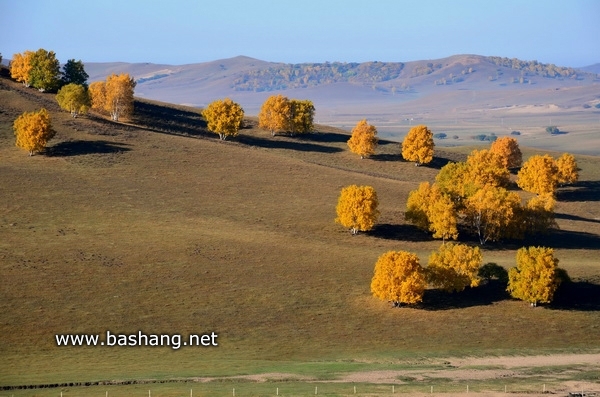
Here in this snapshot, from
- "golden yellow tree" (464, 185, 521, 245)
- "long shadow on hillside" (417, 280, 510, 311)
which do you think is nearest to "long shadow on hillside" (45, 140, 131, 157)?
"golden yellow tree" (464, 185, 521, 245)

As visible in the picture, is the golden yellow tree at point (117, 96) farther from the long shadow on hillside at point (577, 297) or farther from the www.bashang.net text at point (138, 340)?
the long shadow on hillside at point (577, 297)

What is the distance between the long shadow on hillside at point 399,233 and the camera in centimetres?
9369

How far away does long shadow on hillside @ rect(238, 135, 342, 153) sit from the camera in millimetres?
138875

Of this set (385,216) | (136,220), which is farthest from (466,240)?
(136,220)

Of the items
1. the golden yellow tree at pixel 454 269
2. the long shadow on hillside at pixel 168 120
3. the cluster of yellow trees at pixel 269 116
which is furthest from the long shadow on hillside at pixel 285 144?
the golden yellow tree at pixel 454 269

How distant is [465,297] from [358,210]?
1966cm

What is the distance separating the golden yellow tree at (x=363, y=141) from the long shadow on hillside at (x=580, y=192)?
1152 inches

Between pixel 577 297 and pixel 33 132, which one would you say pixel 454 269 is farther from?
pixel 33 132

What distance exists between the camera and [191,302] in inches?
2800

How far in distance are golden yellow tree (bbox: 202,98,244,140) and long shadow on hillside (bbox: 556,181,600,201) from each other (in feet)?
166

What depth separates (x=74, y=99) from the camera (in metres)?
129

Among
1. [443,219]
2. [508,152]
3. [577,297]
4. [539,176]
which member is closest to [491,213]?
[443,219]

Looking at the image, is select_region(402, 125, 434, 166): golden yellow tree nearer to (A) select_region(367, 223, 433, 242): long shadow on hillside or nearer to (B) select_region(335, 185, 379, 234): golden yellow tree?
(A) select_region(367, 223, 433, 242): long shadow on hillside

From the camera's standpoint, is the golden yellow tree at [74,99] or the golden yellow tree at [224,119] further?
the golden yellow tree at [224,119]
